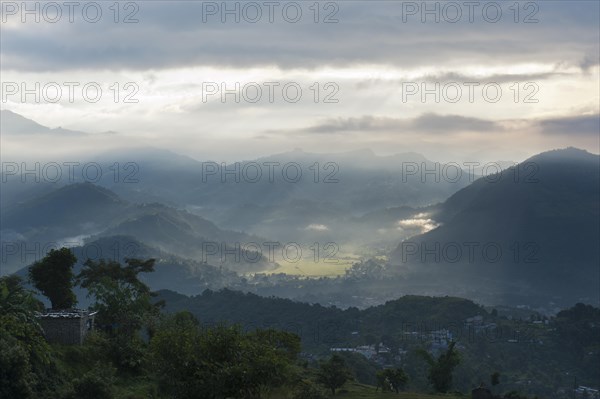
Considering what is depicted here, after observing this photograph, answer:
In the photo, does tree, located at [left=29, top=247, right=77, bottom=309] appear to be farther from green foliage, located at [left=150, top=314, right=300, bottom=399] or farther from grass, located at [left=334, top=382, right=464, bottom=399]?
grass, located at [left=334, top=382, right=464, bottom=399]

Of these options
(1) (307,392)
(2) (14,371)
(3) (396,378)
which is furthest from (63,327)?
(3) (396,378)

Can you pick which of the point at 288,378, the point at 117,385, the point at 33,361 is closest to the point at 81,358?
the point at 117,385

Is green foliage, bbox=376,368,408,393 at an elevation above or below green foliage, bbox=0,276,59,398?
below

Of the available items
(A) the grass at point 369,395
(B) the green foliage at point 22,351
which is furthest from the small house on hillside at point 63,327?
(A) the grass at point 369,395

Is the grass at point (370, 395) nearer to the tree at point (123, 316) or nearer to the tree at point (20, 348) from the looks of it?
the tree at point (123, 316)

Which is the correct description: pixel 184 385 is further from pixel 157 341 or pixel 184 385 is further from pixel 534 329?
pixel 534 329

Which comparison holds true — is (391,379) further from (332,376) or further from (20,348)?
(20,348)

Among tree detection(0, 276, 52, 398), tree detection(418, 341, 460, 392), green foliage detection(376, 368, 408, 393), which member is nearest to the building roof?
tree detection(0, 276, 52, 398)
